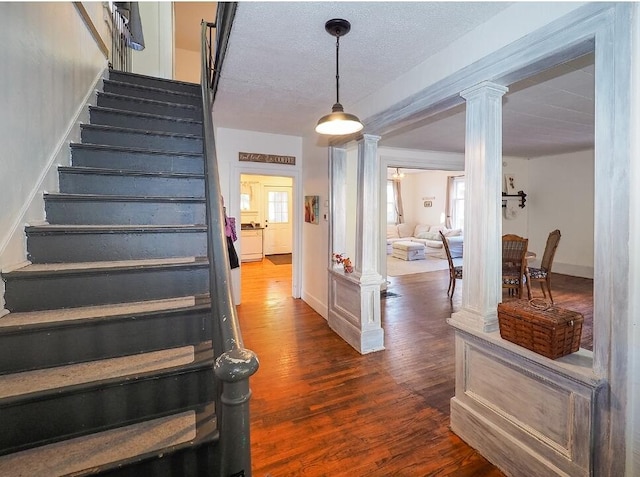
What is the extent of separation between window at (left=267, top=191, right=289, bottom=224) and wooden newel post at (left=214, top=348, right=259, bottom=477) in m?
8.95

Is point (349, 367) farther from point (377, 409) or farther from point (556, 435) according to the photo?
point (556, 435)

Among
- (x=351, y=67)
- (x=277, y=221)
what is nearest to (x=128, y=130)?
(x=351, y=67)

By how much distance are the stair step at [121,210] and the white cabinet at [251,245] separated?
6.70 meters

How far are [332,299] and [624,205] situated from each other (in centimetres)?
299

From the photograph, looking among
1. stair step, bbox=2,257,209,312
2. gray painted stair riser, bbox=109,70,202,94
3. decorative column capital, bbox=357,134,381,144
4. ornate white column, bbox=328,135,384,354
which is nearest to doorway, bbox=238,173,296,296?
gray painted stair riser, bbox=109,70,202,94

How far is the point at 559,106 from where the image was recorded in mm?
3361

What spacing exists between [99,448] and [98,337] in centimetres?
48

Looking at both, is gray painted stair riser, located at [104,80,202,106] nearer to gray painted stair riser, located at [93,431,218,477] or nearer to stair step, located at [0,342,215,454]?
stair step, located at [0,342,215,454]

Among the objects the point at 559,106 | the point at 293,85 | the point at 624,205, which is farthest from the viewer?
the point at 559,106

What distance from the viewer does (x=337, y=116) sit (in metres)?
2.02

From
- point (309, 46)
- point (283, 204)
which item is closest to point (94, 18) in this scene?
point (309, 46)

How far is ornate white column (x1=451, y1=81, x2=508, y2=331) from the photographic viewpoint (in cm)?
186

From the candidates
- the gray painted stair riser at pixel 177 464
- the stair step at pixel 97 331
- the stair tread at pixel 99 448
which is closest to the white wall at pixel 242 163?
the stair step at pixel 97 331

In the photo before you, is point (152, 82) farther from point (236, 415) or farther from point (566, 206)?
point (566, 206)
